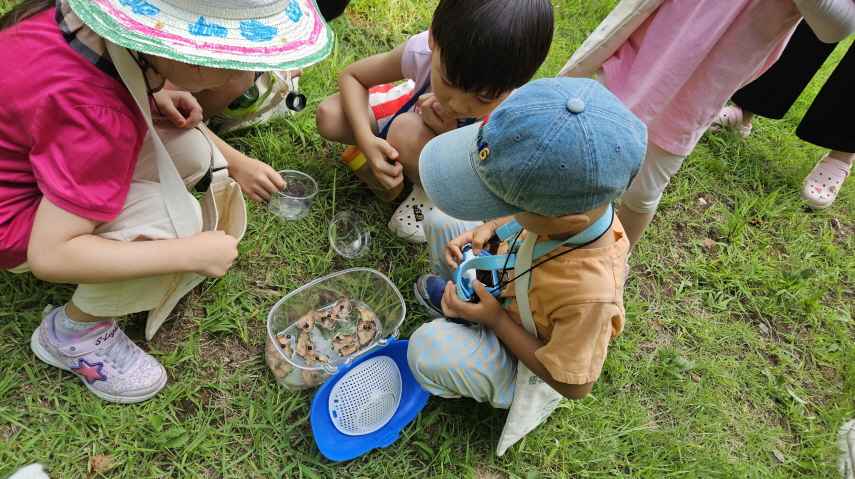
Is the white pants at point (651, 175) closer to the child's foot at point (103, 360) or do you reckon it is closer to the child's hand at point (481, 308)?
the child's hand at point (481, 308)

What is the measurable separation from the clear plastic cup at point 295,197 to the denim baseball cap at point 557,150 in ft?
3.67

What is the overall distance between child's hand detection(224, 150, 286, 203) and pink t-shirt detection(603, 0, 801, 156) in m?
1.23

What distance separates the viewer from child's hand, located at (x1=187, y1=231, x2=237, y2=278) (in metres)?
1.49

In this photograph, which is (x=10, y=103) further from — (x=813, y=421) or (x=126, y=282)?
(x=813, y=421)

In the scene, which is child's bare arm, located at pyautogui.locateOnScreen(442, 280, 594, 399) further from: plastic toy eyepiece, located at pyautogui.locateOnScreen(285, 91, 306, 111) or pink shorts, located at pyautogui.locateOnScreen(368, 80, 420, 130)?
plastic toy eyepiece, located at pyautogui.locateOnScreen(285, 91, 306, 111)

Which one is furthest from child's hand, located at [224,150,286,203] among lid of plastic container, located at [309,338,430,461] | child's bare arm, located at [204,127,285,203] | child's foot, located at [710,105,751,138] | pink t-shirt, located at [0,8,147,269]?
child's foot, located at [710,105,751,138]

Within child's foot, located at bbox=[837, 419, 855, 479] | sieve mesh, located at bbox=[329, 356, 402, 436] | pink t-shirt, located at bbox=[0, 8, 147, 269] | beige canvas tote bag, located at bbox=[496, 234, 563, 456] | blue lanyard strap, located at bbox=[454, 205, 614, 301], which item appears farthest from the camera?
child's foot, located at bbox=[837, 419, 855, 479]

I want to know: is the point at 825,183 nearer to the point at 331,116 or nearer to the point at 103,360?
the point at 331,116

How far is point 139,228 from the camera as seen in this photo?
4.87 feet

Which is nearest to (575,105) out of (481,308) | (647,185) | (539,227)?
(539,227)

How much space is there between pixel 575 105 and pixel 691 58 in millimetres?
813

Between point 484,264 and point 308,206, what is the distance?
903 mm

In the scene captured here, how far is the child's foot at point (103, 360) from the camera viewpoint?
64.9 inches

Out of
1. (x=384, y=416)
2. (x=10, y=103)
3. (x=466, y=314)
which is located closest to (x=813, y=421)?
(x=466, y=314)
